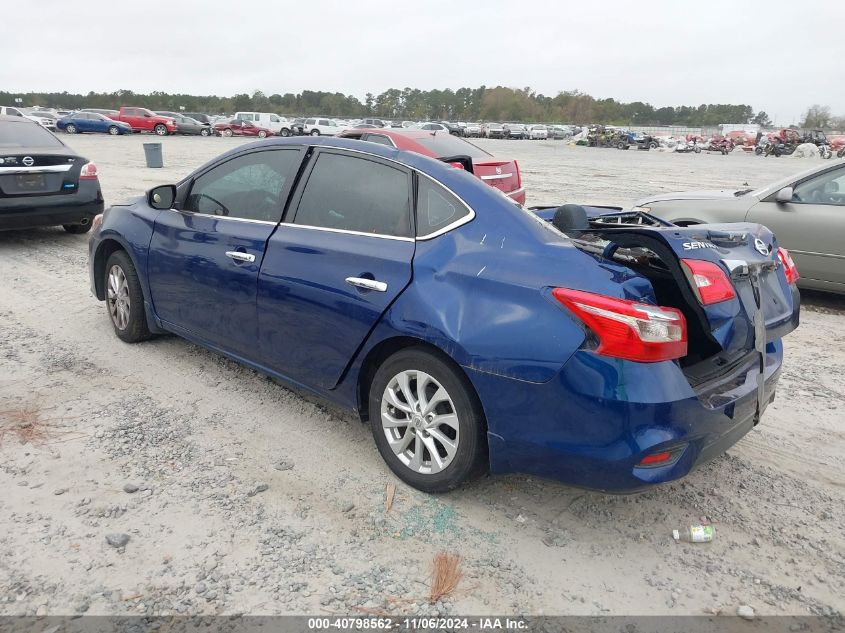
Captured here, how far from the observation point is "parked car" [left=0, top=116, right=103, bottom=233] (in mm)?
7711

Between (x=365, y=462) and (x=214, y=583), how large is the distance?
109cm

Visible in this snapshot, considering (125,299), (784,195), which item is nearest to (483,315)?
(125,299)

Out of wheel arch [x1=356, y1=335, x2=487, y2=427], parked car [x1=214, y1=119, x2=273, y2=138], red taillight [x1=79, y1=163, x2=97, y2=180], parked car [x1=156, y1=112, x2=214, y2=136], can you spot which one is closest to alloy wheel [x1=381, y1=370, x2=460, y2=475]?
wheel arch [x1=356, y1=335, x2=487, y2=427]

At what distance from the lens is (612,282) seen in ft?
8.79

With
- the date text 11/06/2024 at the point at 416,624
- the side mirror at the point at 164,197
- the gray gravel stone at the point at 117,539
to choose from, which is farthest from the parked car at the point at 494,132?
the date text 11/06/2024 at the point at 416,624

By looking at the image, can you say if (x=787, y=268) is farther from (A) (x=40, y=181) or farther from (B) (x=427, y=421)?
(A) (x=40, y=181)

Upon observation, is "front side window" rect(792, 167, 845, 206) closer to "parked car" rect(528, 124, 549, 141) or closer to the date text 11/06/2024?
the date text 11/06/2024

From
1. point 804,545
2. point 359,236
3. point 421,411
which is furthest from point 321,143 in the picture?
point 804,545

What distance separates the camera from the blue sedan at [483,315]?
8.54 feet

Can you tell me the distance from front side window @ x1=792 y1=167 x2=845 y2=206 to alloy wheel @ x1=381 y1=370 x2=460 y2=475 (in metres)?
5.29

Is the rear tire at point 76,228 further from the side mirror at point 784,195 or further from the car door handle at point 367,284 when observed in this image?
the side mirror at point 784,195

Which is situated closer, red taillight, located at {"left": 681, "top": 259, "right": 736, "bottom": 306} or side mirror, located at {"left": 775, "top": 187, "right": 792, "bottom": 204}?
red taillight, located at {"left": 681, "top": 259, "right": 736, "bottom": 306}

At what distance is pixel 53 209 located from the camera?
8.12m

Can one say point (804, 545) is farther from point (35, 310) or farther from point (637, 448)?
point (35, 310)
